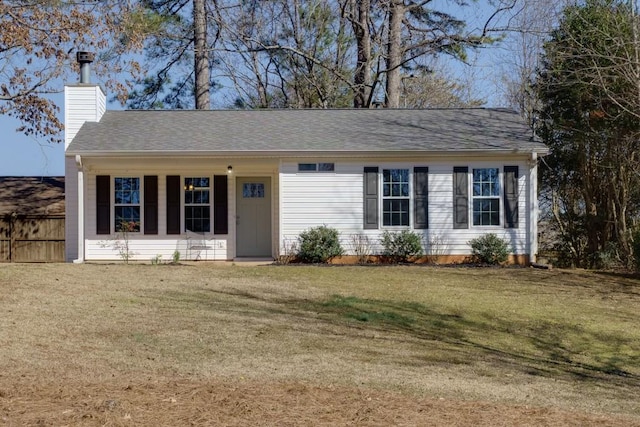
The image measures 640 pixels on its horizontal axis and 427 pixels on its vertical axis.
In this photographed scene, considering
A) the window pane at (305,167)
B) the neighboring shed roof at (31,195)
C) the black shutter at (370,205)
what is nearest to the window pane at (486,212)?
the black shutter at (370,205)

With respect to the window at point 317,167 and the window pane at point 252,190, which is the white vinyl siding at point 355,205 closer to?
the window at point 317,167

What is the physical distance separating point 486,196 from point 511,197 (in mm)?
548

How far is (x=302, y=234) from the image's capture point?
58.1 feet

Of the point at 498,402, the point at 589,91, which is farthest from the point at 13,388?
the point at 589,91

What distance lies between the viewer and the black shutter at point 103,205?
18.2 meters

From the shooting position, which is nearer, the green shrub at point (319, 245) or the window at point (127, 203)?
the green shrub at point (319, 245)

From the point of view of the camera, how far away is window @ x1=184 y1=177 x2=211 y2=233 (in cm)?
1838

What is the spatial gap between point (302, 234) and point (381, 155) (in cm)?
246

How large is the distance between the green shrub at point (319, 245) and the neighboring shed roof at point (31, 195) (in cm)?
716

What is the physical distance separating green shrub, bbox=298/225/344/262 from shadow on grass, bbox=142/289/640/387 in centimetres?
443

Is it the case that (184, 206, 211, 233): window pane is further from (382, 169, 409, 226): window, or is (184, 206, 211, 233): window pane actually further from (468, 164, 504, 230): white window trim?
(468, 164, 504, 230): white window trim

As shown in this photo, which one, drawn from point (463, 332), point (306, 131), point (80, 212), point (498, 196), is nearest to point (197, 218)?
point (80, 212)

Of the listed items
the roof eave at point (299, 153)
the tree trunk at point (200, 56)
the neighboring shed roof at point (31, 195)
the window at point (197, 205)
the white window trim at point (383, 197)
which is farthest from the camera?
the tree trunk at point (200, 56)

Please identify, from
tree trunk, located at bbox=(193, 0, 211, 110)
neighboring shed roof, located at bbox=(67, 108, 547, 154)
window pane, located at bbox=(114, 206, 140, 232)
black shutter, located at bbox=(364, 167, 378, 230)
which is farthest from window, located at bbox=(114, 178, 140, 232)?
tree trunk, located at bbox=(193, 0, 211, 110)
